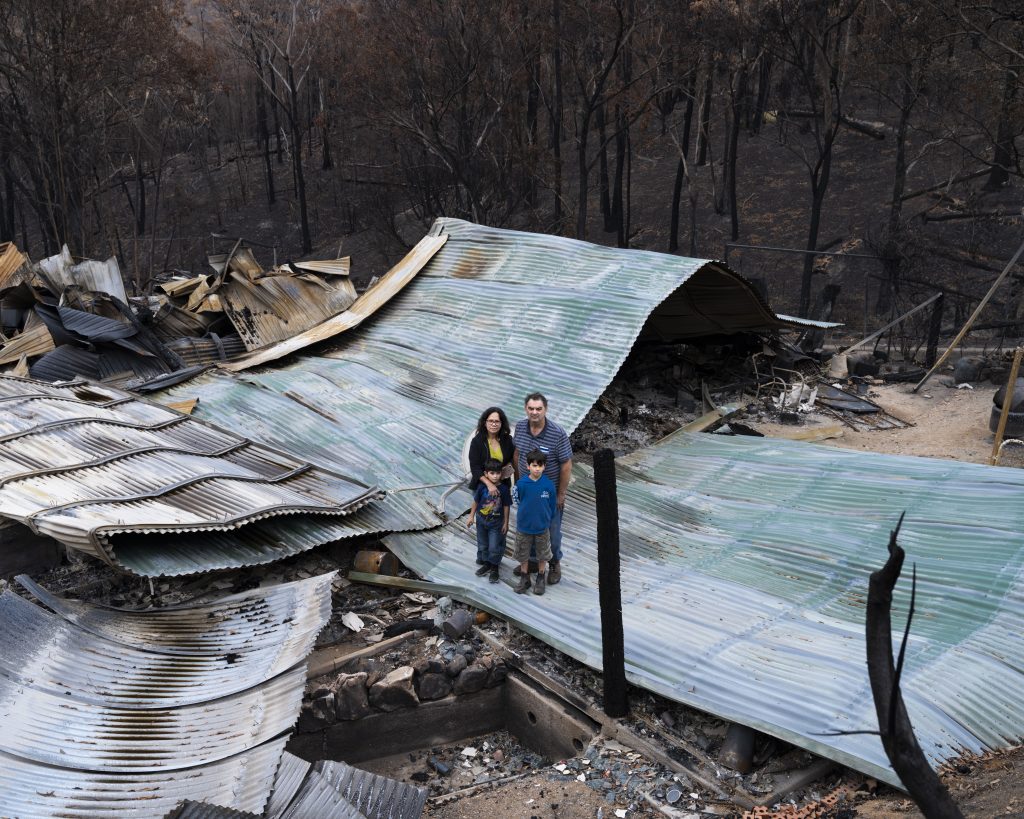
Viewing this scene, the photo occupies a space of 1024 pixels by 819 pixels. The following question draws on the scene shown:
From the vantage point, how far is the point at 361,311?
11.6m

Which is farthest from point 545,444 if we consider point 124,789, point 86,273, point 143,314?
point 86,273

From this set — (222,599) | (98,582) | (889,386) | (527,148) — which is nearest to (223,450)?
(98,582)

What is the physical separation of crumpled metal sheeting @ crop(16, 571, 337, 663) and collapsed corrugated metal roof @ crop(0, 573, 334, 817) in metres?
0.01

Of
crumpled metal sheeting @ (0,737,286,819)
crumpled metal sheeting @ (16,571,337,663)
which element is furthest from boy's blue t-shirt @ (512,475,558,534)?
crumpled metal sheeting @ (0,737,286,819)

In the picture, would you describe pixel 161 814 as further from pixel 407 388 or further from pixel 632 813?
pixel 407 388

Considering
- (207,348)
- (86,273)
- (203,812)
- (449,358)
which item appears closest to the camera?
(203,812)

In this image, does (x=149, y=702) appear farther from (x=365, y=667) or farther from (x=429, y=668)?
(x=429, y=668)

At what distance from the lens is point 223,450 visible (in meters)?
7.69

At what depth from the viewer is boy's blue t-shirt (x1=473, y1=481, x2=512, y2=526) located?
622 cm

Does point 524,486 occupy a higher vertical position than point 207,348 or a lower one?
higher

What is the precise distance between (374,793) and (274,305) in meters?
10.0

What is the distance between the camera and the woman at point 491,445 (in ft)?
19.9

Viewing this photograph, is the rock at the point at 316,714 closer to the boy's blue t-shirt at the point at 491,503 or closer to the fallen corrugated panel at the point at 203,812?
the fallen corrugated panel at the point at 203,812

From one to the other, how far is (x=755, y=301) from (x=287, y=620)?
797 centimetres
